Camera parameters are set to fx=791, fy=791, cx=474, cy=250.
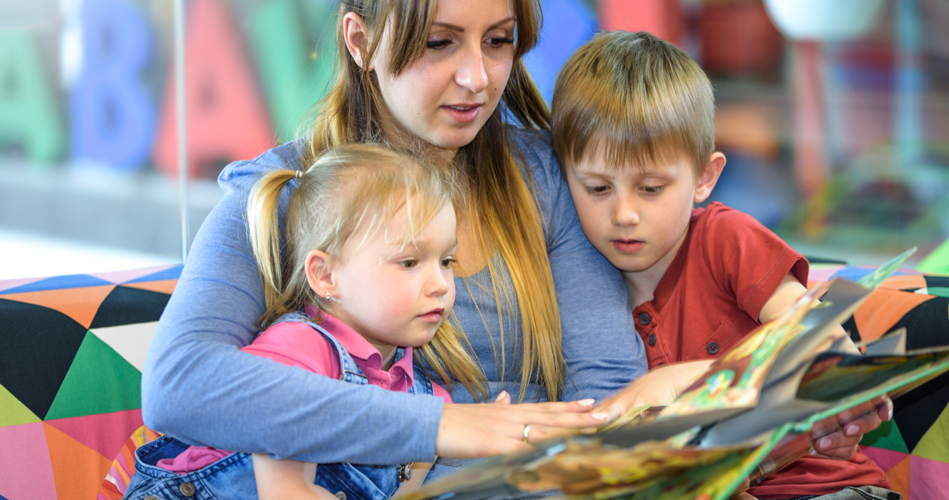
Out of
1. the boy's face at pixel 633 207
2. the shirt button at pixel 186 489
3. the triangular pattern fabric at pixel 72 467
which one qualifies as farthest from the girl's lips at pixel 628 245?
the triangular pattern fabric at pixel 72 467

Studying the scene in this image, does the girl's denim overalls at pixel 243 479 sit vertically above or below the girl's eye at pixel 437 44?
below

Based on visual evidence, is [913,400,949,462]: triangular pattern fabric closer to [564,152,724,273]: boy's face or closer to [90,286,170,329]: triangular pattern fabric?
[564,152,724,273]: boy's face

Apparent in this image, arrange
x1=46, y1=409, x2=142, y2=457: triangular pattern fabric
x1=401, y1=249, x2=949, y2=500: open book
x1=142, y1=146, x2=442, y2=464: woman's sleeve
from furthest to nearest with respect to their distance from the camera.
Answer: x1=46, y1=409, x2=142, y2=457: triangular pattern fabric < x1=142, y1=146, x2=442, y2=464: woman's sleeve < x1=401, y1=249, x2=949, y2=500: open book

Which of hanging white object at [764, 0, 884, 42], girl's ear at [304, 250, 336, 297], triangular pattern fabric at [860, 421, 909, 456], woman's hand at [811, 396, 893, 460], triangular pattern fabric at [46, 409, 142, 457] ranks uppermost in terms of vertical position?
hanging white object at [764, 0, 884, 42]

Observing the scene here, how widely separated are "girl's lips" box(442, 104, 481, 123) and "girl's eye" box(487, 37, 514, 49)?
93 mm

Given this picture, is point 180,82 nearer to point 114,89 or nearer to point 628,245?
point 114,89

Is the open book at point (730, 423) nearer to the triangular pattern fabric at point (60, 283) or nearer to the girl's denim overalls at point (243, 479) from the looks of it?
the girl's denim overalls at point (243, 479)

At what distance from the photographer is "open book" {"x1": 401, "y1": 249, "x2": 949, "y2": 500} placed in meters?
0.60

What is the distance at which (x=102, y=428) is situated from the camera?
1.29 meters

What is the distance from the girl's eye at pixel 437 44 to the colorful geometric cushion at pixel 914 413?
2.69 feet

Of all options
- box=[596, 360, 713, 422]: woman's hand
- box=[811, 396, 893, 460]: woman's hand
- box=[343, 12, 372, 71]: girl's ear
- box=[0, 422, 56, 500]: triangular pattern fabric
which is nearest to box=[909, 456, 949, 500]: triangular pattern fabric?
box=[811, 396, 893, 460]: woman's hand

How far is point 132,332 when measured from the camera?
4.42ft

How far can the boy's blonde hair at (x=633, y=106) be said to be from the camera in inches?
47.1

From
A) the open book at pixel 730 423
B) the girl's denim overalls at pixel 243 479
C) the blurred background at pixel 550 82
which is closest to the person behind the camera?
the open book at pixel 730 423
